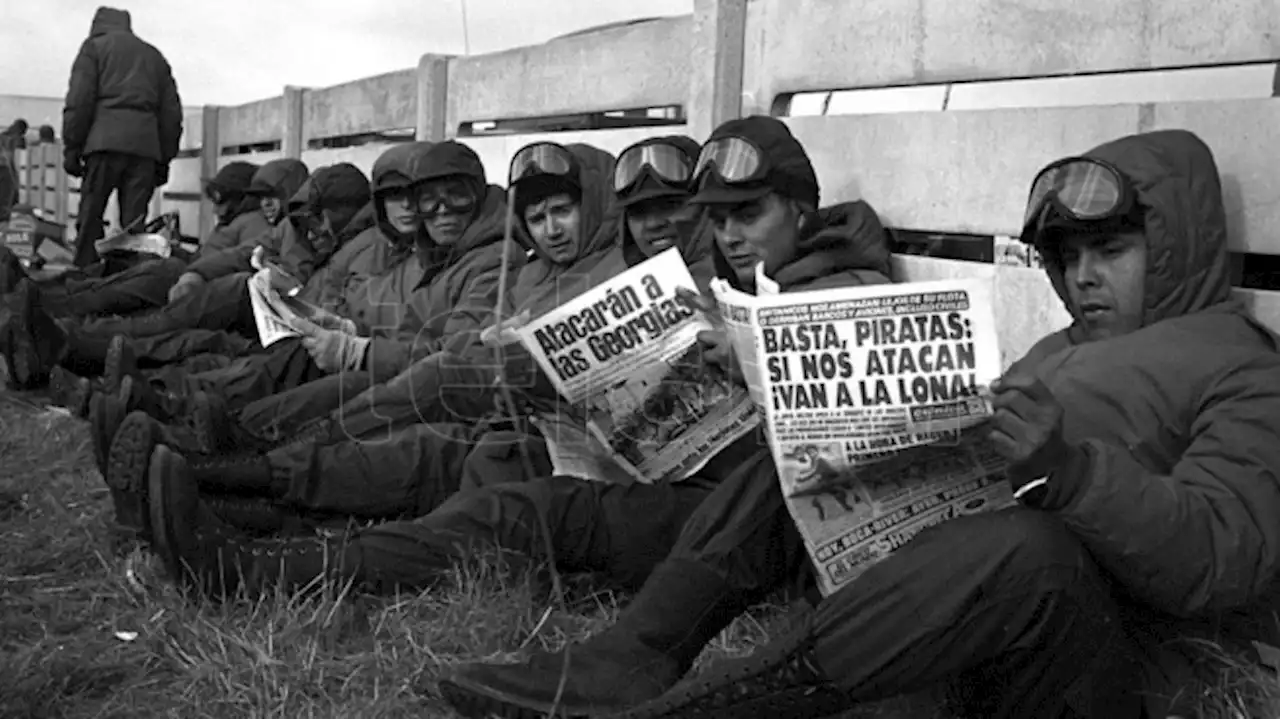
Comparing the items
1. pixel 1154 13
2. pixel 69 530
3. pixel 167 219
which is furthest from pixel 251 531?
pixel 167 219

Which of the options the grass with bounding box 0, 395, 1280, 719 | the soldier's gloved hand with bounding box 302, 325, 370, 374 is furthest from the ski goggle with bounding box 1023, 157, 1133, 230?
the soldier's gloved hand with bounding box 302, 325, 370, 374

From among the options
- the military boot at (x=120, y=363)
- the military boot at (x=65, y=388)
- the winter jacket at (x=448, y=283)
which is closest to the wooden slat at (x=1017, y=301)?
the winter jacket at (x=448, y=283)

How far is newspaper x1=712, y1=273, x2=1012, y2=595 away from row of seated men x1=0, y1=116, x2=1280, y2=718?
10 cm

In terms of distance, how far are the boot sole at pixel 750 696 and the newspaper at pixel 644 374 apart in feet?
2.61

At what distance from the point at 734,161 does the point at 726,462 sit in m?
0.75

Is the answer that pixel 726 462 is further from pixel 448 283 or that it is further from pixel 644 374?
pixel 448 283

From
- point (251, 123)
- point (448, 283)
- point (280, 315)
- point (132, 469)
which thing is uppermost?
point (251, 123)

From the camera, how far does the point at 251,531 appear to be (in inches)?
157

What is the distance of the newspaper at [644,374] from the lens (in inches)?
119

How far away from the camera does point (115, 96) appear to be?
32.3 ft

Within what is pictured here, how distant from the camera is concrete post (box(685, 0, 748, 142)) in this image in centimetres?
495

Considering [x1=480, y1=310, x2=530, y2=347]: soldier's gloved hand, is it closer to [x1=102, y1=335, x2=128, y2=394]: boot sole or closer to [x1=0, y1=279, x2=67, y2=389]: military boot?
[x1=102, y1=335, x2=128, y2=394]: boot sole

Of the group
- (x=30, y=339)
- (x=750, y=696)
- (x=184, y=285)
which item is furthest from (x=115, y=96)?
(x=750, y=696)

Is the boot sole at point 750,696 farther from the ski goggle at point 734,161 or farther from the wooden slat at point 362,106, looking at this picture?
the wooden slat at point 362,106
